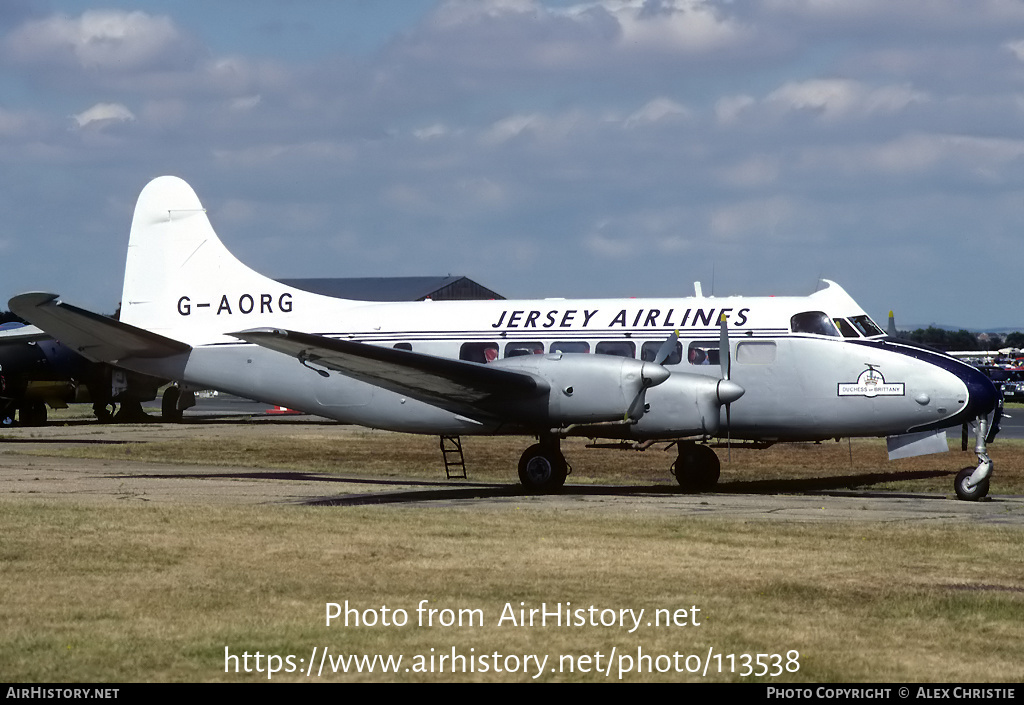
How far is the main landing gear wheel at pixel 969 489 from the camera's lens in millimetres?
23125

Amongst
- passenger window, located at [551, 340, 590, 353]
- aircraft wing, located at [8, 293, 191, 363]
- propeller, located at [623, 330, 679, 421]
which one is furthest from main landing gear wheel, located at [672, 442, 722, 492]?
aircraft wing, located at [8, 293, 191, 363]

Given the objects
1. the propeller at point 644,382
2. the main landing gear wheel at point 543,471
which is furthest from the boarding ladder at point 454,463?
the propeller at point 644,382

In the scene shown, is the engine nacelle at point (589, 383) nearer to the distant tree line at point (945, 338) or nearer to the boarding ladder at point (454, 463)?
the boarding ladder at point (454, 463)

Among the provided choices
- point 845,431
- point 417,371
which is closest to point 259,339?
point 417,371

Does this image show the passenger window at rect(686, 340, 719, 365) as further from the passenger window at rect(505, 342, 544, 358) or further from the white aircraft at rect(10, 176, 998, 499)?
the passenger window at rect(505, 342, 544, 358)

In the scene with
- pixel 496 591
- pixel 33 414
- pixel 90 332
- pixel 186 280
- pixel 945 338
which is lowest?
pixel 496 591

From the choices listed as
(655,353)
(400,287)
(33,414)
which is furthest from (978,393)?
(400,287)

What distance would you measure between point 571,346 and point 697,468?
11.9 feet

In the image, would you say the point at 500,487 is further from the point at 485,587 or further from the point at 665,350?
the point at 485,587

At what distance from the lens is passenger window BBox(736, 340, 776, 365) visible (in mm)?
24516

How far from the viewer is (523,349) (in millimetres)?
25703

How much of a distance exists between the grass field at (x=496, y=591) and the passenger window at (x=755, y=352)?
5.06 m

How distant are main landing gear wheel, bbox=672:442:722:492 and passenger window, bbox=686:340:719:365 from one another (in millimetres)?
2215
